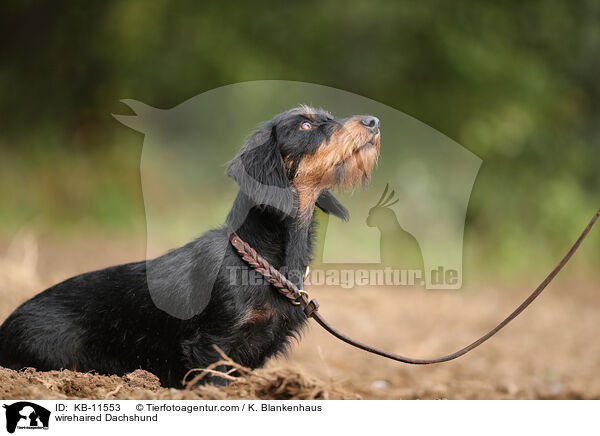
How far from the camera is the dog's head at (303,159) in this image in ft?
11.8

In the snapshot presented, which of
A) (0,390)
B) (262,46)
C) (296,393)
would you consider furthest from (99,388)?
(262,46)

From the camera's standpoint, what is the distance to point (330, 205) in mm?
4012

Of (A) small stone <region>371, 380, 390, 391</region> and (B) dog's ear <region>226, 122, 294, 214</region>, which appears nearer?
(B) dog's ear <region>226, 122, 294, 214</region>

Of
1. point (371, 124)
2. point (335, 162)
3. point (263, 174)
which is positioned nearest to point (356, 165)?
point (335, 162)

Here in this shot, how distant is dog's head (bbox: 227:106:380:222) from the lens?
3598 mm

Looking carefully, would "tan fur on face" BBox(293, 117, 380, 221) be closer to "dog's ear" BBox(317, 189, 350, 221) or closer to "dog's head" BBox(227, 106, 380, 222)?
"dog's head" BBox(227, 106, 380, 222)

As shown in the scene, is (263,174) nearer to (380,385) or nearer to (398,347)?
(380,385)

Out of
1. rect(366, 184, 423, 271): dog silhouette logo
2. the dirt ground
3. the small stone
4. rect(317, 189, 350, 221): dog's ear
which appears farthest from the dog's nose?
rect(366, 184, 423, 271): dog silhouette logo

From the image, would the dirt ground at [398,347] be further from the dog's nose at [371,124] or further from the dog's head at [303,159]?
the dog's nose at [371,124]

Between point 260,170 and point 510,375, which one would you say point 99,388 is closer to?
point 260,170

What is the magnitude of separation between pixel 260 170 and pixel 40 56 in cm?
939

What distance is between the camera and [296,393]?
3268 millimetres
